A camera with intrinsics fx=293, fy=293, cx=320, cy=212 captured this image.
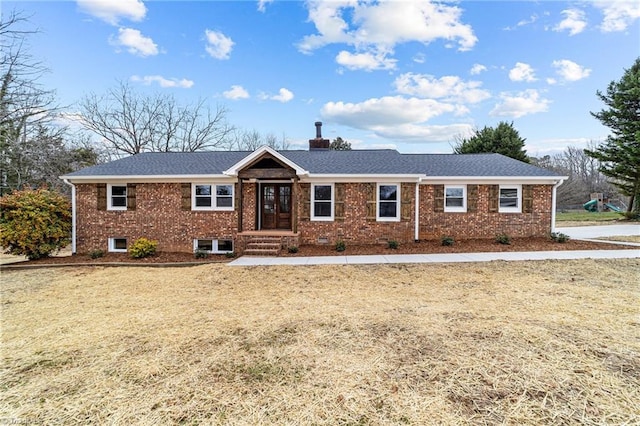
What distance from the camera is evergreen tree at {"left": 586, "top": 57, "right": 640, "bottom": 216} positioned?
19562mm

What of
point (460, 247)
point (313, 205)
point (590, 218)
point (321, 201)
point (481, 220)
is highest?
point (321, 201)

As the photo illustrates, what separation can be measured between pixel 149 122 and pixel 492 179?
27671 millimetres

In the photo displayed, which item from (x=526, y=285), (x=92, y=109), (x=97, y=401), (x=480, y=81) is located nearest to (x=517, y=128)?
(x=480, y=81)

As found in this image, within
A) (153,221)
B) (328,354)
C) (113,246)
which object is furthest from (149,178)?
(328,354)

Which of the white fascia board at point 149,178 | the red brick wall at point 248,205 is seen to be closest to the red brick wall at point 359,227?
the red brick wall at point 248,205

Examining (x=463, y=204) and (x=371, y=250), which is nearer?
(x=371, y=250)

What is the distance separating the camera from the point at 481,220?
12.5 metres

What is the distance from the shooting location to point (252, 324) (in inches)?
188

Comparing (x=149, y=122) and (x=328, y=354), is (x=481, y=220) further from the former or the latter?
(x=149, y=122)

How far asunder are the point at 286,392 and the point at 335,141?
1256 inches

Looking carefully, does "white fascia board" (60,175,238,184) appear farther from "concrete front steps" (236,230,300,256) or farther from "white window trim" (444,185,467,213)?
"white window trim" (444,185,467,213)

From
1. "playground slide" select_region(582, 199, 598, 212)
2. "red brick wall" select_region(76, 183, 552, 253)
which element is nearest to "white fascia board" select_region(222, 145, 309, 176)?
"red brick wall" select_region(76, 183, 552, 253)

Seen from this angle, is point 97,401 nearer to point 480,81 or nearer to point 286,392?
point 286,392

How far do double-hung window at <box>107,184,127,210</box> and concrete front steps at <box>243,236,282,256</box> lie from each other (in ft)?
19.2
